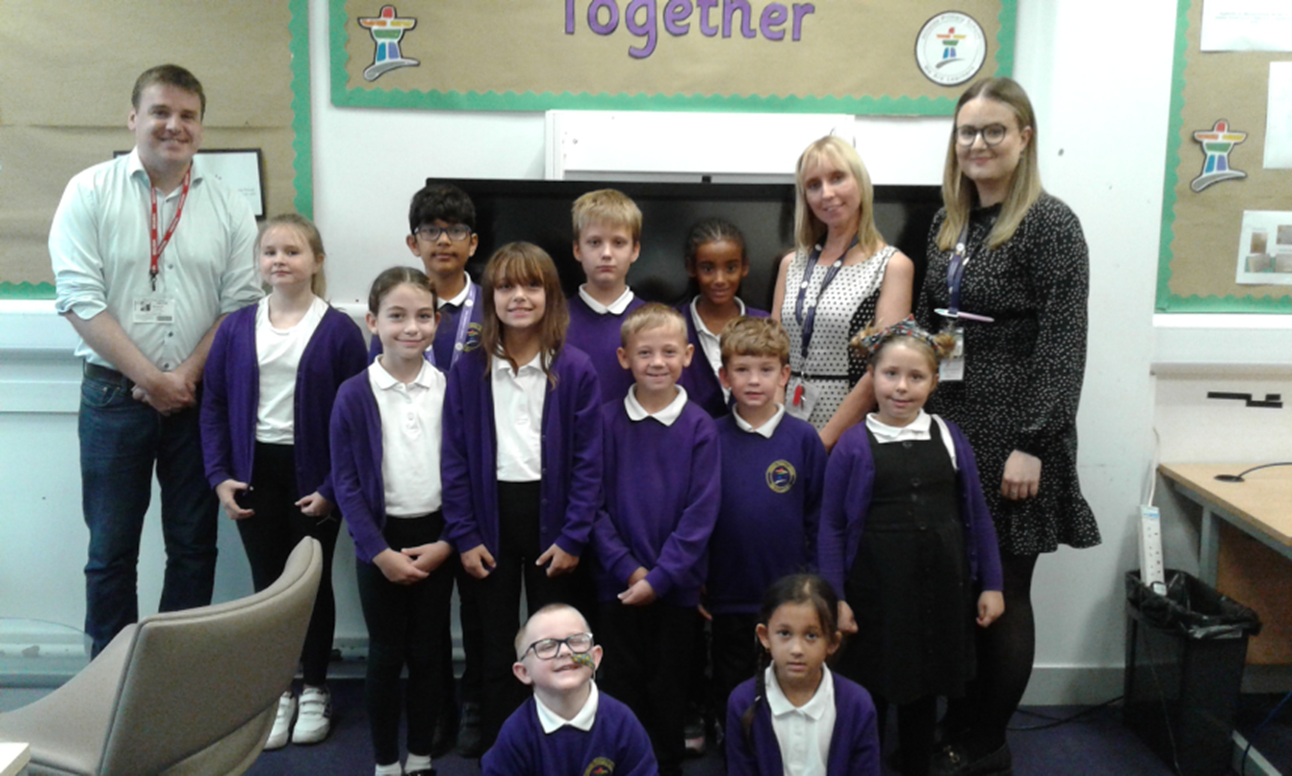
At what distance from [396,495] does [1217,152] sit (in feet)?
8.51

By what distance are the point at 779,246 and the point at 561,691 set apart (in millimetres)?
1431

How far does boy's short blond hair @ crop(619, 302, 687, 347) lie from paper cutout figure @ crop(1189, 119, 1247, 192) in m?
1.79

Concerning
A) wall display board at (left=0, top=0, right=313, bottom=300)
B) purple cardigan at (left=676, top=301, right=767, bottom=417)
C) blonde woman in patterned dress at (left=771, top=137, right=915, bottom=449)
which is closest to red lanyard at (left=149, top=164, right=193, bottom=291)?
wall display board at (left=0, top=0, right=313, bottom=300)

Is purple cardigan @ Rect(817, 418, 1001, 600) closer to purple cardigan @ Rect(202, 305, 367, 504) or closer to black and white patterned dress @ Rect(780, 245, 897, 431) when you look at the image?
black and white patterned dress @ Rect(780, 245, 897, 431)

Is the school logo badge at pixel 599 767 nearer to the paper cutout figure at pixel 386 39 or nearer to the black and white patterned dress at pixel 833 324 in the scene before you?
the black and white patterned dress at pixel 833 324

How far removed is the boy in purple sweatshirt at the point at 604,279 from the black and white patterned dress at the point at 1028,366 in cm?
78

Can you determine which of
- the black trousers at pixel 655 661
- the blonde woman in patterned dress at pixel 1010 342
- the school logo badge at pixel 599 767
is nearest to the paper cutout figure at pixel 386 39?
the blonde woman in patterned dress at pixel 1010 342

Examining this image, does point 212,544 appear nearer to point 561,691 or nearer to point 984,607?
point 561,691

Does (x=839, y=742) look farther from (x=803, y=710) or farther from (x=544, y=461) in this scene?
(x=544, y=461)

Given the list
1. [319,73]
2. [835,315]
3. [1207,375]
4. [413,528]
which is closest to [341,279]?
[319,73]

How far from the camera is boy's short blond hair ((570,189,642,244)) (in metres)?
2.18

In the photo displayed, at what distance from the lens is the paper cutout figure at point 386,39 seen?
2.70m

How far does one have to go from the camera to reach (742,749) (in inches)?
68.8

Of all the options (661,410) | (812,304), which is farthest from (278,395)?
(812,304)
